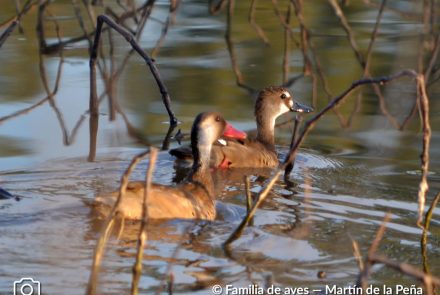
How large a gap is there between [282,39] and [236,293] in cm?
984

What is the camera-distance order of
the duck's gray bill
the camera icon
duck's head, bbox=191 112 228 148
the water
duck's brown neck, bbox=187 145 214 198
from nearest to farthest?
1. the camera icon
2. the water
3. duck's brown neck, bbox=187 145 214 198
4. duck's head, bbox=191 112 228 148
5. the duck's gray bill

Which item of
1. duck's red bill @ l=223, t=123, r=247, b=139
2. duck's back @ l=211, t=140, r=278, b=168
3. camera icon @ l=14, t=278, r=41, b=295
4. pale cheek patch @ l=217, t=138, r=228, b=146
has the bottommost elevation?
duck's back @ l=211, t=140, r=278, b=168

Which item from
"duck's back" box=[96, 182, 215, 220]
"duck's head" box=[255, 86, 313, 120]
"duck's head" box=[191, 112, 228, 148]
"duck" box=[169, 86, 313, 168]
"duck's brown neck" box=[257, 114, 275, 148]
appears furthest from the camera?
"duck's head" box=[255, 86, 313, 120]

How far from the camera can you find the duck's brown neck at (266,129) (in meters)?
→ 11.9

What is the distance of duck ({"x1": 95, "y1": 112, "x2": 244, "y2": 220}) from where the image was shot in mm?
8570

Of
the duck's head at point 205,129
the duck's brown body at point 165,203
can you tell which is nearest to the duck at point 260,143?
the duck's head at point 205,129

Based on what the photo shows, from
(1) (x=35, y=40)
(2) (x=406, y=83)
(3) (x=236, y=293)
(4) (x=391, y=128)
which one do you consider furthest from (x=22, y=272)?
(1) (x=35, y=40)

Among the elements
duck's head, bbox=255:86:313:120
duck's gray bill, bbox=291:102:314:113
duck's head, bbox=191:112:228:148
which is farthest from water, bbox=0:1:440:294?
duck's head, bbox=191:112:228:148

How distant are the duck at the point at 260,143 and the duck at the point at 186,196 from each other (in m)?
0.80

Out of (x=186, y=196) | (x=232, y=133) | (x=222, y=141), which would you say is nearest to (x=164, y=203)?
(x=186, y=196)

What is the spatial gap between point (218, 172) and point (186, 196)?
2197 millimetres

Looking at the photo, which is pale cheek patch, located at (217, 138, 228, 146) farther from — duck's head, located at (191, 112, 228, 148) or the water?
duck's head, located at (191, 112, 228, 148)

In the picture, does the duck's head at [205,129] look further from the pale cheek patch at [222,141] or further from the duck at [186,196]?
the pale cheek patch at [222,141]

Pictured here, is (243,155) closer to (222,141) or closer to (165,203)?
(222,141)
